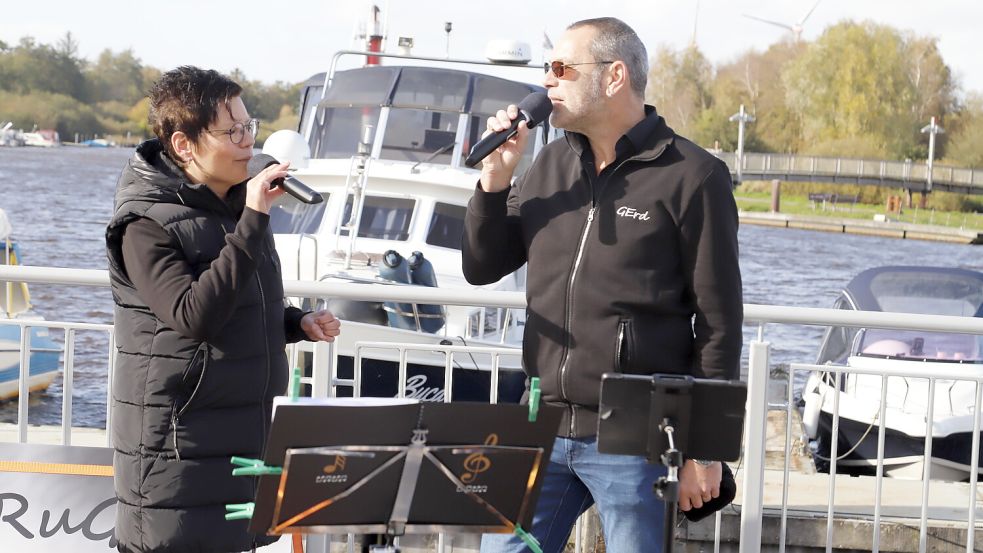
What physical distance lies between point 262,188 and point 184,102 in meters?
0.33

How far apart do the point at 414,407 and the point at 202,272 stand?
0.75m

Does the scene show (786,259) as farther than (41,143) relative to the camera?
No

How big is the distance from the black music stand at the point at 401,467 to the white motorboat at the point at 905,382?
8393 mm

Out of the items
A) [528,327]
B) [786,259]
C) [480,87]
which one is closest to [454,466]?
[528,327]

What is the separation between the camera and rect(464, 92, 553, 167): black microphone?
3.07 meters

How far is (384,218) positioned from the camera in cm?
1292

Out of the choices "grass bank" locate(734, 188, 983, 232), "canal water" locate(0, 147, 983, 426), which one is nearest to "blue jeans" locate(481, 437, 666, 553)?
"canal water" locate(0, 147, 983, 426)

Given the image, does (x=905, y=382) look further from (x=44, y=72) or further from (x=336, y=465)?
(x=44, y=72)

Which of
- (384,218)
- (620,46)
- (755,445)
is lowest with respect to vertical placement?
(755,445)

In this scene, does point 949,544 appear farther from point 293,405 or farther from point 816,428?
point 816,428

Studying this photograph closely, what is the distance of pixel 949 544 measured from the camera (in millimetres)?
5215

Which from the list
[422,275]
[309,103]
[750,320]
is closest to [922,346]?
[422,275]

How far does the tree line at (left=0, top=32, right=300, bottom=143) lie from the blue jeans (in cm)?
7741

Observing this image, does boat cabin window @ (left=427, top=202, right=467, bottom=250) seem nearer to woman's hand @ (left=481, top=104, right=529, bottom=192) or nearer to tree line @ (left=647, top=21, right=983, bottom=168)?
woman's hand @ (left=481, top=104, right=529, bottom=192)
